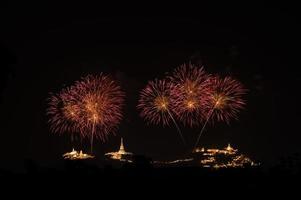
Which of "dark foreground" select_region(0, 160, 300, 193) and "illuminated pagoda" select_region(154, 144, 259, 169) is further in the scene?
"illuminated pagoda" select_region(154, 144, 259, 169)

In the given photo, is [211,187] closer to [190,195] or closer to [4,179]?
[190,195]

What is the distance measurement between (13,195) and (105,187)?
3.20 meters

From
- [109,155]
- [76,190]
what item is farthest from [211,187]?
[109,155]

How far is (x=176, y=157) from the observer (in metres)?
160

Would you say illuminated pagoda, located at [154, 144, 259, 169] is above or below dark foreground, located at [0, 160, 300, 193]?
above

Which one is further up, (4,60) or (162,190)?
(4,60)

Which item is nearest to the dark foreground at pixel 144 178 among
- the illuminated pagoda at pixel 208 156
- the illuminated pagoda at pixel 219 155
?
the illuminated pagoda at pixel 219 155

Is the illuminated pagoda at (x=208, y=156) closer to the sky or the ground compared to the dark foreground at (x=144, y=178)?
closer to the sky

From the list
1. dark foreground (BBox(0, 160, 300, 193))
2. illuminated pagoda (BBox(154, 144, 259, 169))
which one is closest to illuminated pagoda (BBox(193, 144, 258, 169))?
illuminated pagoda (BBox(154, 144, 259, 169))

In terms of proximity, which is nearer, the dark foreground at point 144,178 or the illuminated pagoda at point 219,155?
the dark foreground at point 144,178

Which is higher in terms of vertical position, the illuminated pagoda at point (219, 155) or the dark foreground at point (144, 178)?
the illuminated pagoda at point (219, 155)

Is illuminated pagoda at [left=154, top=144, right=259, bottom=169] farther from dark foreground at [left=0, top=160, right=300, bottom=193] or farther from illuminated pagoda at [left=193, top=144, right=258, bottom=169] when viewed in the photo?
dark foreground at [left=0, top=160, right=300, bottom=193]

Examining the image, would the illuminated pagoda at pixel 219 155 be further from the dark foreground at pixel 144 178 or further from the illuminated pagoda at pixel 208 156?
the dark foreground at pixel 144 178

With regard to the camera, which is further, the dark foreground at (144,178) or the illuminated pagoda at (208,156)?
the illuminated pagoda at (208,156)
